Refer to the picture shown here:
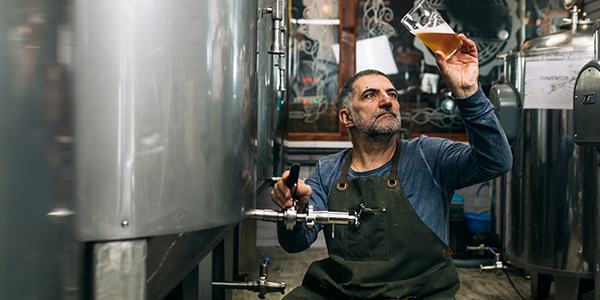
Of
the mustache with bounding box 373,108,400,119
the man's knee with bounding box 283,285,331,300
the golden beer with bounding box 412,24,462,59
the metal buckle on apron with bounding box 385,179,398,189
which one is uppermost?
the golden beer with bounding box 412,24,462,59

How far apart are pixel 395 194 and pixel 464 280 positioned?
84.2 inches

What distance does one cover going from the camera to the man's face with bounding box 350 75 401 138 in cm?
159

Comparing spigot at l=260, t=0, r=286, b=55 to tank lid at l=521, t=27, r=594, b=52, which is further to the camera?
tank lid at l=521, t=27, r=594, b=52

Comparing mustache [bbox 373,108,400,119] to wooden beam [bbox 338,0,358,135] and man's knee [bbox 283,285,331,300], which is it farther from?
wooden beam [bbox 338,0,358,135]

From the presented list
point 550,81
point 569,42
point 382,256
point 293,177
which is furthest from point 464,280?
point 293,177

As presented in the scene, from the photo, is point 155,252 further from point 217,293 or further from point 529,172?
point 529,172

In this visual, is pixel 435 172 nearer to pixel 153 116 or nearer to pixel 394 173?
pixel 394 173

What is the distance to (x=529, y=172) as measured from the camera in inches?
106

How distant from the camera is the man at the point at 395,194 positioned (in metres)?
1.30

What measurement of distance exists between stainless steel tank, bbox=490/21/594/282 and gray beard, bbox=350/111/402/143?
4.39 feet

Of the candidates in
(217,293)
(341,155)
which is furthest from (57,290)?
(217,293)

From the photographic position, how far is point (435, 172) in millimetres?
1559

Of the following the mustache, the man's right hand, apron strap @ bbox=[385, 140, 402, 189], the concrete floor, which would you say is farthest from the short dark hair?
the concrete floor

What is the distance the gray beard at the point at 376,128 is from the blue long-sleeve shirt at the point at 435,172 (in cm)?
9
